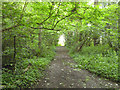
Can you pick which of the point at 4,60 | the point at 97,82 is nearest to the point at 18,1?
the point at 4,60

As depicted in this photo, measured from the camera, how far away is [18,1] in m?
3.33

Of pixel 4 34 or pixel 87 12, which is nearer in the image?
pixel 87 12

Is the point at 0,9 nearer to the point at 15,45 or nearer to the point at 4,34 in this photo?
the point at 4,34

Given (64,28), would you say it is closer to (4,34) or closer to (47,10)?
(47,10)

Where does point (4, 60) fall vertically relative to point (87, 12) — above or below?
below

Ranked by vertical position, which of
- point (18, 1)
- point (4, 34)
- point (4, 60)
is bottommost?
point (4, 60)

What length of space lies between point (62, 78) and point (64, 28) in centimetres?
193

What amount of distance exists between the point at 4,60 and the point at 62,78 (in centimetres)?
222

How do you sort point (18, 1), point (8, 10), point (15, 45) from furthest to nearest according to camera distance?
point (15, 45) → point (18, 1) → point (8, 10)

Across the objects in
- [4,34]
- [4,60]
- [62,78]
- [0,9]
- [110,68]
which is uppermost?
[0,9]

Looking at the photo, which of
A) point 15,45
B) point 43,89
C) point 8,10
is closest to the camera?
point 8,10

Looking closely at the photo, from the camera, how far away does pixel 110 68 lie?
16.4ft

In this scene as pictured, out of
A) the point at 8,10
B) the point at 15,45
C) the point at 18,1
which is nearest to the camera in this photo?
the point at 8,10

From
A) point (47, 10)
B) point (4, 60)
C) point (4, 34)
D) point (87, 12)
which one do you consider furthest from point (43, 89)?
point (87, 12)
